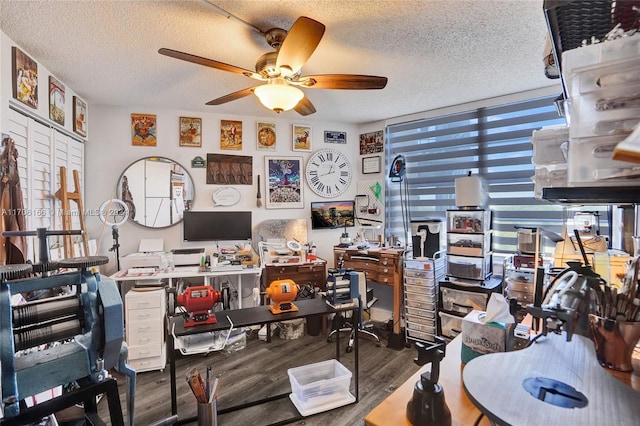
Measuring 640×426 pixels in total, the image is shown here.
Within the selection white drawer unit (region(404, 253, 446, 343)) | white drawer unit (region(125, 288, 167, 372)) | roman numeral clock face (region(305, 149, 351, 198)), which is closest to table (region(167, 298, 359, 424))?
white drawer unit (region(125, 288, 167, 372))

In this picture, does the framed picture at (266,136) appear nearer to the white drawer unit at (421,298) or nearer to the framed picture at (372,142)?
the framed picture at (372,142)

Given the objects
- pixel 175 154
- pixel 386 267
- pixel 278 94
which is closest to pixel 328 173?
pixel 386 267

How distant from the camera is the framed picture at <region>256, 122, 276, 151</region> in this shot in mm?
3746

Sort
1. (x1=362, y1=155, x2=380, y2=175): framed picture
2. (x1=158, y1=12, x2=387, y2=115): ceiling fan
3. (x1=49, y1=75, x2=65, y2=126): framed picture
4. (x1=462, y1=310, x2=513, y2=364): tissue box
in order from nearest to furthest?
(x1=462, y1=310, x2=513, y2=364): tissue box
(x1=158, y1=12, x2=387, y2=115): ceiling fan
(x1=49, y1=75, x2=65, y2=126): framed picture
(x1=362, y1=155, x2=380, y2=175): framed picture

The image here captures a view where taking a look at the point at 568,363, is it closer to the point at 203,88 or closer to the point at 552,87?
the point at 552,87

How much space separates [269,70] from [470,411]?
1.86m

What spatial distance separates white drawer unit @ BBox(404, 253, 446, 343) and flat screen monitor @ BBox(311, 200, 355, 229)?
3.65ft

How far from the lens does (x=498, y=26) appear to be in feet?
6.08

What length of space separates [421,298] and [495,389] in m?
2.47

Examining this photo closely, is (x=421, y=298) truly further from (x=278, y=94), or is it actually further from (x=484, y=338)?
(x=278, y=94)

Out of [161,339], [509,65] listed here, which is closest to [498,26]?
[509,65]

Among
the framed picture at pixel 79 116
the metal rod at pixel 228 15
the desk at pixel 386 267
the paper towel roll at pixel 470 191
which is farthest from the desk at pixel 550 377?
the framed picture at pixel 79 116

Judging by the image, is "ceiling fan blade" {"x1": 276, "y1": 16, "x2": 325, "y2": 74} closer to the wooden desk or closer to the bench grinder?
the bench grinder

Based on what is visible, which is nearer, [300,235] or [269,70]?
[269,70]
